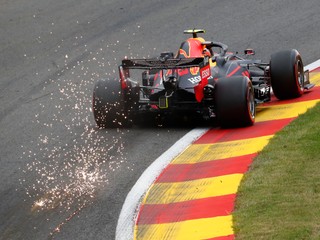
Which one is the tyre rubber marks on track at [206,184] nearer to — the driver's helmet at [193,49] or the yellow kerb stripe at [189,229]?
the yellow kerb stripe at [189,229]

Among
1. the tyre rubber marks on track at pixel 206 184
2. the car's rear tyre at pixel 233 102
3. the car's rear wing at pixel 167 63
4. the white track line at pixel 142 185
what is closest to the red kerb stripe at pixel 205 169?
the tyre rubber marks on track at pixel 206 184

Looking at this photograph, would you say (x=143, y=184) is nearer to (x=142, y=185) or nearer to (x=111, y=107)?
(x=142, y=185)

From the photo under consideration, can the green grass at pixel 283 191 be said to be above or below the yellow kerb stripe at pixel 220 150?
above

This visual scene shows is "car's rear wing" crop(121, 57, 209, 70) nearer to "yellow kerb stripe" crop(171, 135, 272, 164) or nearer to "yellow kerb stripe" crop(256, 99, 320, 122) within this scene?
"yellow kerb stripe" crop(256, 99, 320, 122)

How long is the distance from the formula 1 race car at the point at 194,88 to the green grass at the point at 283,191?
103 centimetres

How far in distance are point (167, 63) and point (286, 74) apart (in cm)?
196

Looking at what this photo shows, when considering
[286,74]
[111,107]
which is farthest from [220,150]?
Answer: [286,74]

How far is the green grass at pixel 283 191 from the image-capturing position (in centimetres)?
846

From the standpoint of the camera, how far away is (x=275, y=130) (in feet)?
41.2

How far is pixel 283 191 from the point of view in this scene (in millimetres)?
9477

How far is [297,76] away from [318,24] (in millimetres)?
5459

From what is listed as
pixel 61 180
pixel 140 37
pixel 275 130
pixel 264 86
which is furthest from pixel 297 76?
pixel 140 37

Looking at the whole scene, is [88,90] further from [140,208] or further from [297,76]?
[140,208]

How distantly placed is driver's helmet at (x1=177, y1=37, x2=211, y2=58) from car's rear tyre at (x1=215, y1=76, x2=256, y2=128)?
1224 millimetres
